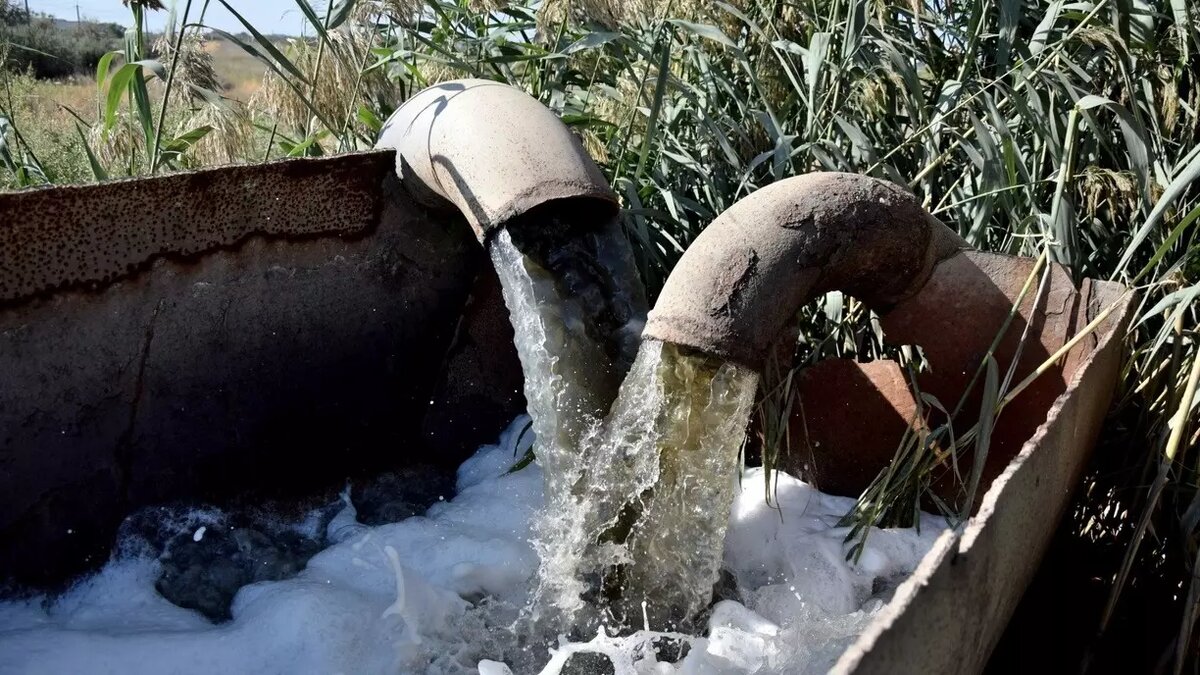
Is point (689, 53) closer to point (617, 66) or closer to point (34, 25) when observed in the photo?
point (617, 66)

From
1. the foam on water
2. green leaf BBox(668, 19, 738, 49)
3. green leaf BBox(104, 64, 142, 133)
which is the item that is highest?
green leaf BBox(668, 19, 738, 49)

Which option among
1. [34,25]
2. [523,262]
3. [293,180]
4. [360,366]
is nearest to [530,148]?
[523,262]

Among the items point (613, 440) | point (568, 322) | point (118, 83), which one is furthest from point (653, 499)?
point (118, 83)

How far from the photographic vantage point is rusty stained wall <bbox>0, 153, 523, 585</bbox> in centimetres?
217

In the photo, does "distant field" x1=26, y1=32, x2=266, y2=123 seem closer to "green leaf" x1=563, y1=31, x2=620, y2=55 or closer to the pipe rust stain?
the pipe rust stain

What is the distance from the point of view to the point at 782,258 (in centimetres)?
204

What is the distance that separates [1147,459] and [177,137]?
2.37 meters

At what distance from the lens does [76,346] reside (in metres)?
2.23

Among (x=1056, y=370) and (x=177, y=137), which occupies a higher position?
(x=177, y=137)

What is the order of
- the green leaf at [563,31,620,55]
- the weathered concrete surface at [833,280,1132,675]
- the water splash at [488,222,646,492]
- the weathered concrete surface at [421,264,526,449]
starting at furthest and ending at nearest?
the weathered concrete surface at [421,264,526,449]
the green leaf at [563,31,620,55]
the water splash at [488,222,646,492]
the weathered concrete surface at [833,280,1132,675]

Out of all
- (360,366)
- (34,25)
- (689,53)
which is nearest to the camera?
(360,366)

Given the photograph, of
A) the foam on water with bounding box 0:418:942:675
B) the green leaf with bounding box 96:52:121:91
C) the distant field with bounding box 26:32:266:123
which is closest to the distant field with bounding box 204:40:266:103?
the distant field with bounding box 26:32:266:123

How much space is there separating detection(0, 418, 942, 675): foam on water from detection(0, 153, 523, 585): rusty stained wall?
7.3 inches

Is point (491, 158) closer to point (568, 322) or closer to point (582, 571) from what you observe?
point (568, 322)
